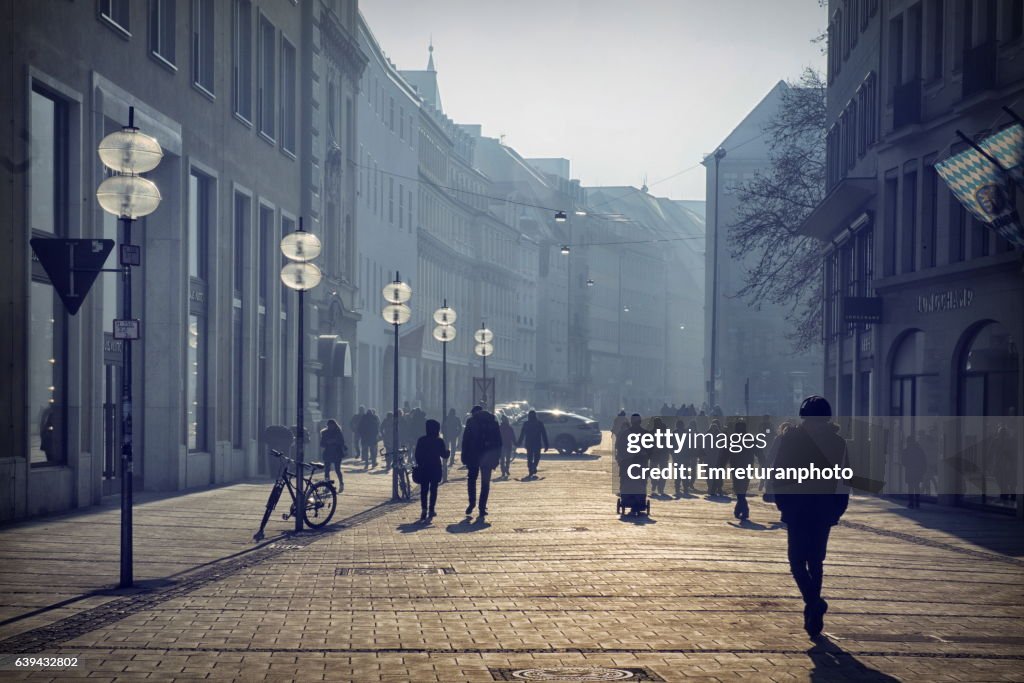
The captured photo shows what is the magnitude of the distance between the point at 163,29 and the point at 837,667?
22058 mm

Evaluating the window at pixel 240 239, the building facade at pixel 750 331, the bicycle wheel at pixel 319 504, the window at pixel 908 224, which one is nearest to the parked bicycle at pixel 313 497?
the bicycle wheel at pixel 319 504

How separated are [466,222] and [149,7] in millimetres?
68128

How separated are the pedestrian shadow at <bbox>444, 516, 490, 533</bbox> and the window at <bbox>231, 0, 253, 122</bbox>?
14.8 meters

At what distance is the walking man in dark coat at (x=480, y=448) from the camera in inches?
953

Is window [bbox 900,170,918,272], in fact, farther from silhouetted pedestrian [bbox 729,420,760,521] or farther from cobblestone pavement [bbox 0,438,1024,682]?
cobblestone pavement [bbox 0,438,1024,682]

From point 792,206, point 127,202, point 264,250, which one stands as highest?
A: point 792,206

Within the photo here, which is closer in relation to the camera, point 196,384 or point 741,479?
point 741,479

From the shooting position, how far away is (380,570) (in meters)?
15.8

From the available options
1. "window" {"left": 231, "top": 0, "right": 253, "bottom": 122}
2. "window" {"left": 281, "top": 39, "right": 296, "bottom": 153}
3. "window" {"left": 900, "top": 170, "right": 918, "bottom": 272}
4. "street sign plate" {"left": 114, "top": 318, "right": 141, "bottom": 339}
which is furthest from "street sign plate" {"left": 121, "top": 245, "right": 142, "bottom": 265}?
"window" {"left": 281, "top": 39, "right": 296, "bottom": 153}

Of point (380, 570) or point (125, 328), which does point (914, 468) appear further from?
point (125, 328)

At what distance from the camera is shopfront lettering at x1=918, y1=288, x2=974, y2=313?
29797mm

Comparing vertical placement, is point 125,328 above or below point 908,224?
below

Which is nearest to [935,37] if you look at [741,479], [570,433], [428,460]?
[741,479]

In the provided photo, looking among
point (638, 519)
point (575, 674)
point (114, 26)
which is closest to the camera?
point (575, 674)
